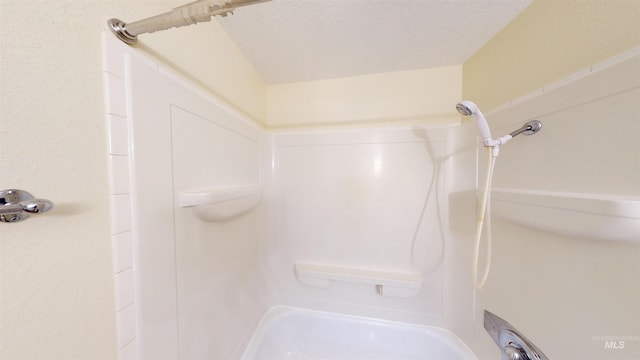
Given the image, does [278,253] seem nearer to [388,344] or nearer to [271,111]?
[388,344]

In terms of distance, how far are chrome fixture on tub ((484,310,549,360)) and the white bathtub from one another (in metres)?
0.62

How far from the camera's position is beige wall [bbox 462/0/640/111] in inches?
22.5

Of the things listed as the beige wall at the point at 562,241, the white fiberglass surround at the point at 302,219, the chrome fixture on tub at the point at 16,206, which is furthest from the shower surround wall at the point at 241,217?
the beige wall at the point at 562,241

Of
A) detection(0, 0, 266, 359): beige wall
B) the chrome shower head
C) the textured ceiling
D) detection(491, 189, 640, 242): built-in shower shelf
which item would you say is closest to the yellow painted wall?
the textured ceiling

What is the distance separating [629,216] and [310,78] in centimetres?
145

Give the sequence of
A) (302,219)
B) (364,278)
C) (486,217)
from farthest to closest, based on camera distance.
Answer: (302,219), (364,278), (486,217)

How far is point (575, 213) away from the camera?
587mm

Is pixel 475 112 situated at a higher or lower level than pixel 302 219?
higher

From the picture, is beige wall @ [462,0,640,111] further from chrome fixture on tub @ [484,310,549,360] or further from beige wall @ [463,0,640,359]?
chrome fixture on tub @ [484,310,549,360]

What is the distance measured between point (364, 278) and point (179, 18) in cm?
144

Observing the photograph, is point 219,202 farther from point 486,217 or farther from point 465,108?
point 486,217

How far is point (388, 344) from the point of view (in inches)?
49.7

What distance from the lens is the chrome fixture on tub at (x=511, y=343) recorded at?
1.98ft

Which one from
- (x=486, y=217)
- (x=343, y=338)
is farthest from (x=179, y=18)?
(x=343, y=338)
